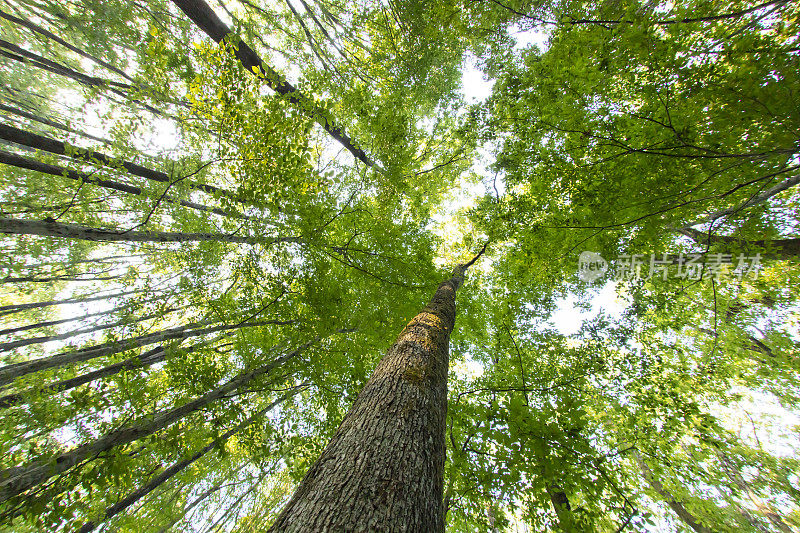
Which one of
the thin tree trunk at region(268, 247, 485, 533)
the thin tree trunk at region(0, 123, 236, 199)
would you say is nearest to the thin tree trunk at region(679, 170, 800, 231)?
the thin tree trunk at region(268, 247, 485, 533)

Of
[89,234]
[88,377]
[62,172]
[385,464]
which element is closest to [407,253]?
[385,464]

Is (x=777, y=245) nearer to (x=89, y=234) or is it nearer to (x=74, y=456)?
(x=74, y=456)

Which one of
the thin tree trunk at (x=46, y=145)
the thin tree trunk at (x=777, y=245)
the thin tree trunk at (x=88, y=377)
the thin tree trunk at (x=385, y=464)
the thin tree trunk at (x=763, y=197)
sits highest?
the thin tree trunk at (x=46, y=145)

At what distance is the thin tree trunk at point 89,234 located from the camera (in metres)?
2.71

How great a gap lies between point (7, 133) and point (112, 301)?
770cm

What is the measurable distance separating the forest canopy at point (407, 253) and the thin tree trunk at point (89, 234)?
0.10 feet

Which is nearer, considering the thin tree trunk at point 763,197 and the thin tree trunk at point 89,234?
the thin tree trunk at point 89,234

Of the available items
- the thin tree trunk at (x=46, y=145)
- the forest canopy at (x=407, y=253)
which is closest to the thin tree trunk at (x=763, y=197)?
the forest canopy at (x=407, y=253)

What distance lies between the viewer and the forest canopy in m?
2.59

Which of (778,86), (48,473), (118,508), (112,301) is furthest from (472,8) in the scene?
(112,301)

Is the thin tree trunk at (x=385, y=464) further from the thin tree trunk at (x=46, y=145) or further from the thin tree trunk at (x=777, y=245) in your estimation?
the thin tree trunk at (x=777, y=245)

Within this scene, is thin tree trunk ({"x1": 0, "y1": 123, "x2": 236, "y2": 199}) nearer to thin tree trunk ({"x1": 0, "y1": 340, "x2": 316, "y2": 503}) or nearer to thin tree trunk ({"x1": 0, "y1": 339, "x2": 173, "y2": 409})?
thin tree trunk ({"x1": 0, "y1": 339, "x2": 173, "y2": 409})

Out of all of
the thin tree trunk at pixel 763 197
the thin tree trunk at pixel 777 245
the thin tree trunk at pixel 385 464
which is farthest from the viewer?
the thin tree trunk at pixel 777 245

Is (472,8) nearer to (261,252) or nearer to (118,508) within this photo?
(261,252)
